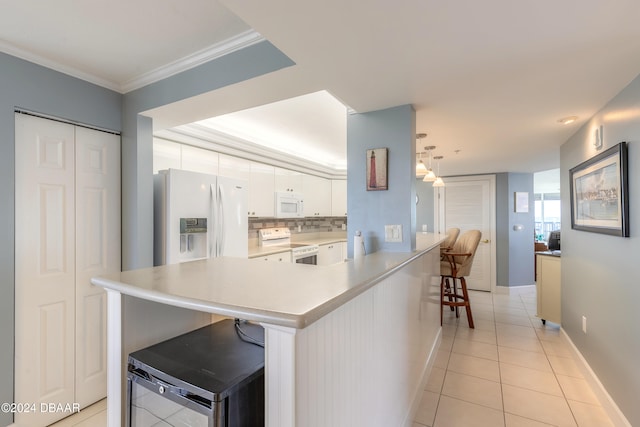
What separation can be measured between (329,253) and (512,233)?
3.23 metres

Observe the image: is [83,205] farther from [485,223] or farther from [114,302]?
[485,223]

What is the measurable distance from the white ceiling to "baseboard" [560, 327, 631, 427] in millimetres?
2022

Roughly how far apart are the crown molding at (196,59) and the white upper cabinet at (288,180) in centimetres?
218

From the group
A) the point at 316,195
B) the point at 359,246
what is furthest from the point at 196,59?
the point at 316,195

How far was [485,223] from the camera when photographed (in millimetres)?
5230

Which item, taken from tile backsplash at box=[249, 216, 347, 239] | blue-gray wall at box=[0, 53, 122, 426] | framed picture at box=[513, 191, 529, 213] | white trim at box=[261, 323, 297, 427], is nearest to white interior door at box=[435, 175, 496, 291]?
framed picture at box=[513, 191, 529, 213]

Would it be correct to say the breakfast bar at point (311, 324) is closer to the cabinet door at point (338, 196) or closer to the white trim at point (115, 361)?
the white trim at point (115, 361)

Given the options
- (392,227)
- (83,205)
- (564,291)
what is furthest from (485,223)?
(83,205)

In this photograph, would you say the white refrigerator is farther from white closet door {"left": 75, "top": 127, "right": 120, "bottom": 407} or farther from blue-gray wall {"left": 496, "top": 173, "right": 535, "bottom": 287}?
blue-gray wall {"left": 496, "top": 173, "right": 535, "bottom": 287}

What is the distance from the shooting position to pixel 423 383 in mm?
2238

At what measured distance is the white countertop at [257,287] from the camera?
30.0 inches

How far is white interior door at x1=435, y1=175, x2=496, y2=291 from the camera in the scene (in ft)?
17.0

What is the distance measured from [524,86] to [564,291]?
7.91 feet

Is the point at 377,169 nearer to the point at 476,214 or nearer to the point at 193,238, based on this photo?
the point at 193,238
